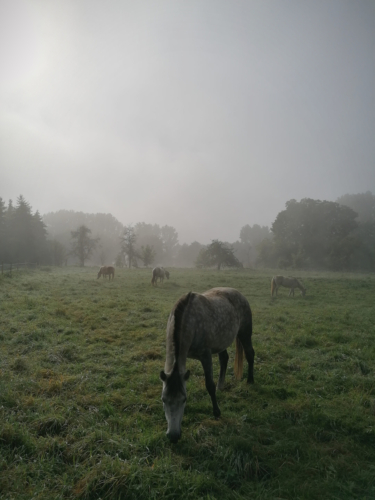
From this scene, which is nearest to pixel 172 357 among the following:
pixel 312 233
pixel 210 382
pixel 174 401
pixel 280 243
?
pixel 174 401

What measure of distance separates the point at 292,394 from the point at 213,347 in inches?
86.0

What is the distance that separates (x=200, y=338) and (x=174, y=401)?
3.93ft

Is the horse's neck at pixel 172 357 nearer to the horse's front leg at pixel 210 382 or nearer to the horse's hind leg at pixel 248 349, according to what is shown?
the horse's front leg at pixel 210 382

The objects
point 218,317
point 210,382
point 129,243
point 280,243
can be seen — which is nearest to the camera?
point 210,382

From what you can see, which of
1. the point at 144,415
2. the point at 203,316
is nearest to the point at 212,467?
the point at 144,415

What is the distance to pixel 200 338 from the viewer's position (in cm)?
505

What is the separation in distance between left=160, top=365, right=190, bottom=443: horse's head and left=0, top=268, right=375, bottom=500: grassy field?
0.28 metres

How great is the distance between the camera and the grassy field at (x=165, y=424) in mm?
3467

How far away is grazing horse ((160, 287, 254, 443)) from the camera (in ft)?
13.7

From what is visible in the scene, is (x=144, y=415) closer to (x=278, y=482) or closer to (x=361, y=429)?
(x=278, y=482)

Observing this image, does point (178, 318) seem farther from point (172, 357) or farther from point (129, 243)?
point (129, 243)

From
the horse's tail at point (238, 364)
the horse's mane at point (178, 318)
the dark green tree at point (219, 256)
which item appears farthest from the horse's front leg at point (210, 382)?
the dark green tree at point (219, 256)

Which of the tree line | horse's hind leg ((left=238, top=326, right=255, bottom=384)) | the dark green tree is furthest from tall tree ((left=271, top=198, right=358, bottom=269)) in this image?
horse's hind leg ((left=238, top=326, right=255, bottom=384))

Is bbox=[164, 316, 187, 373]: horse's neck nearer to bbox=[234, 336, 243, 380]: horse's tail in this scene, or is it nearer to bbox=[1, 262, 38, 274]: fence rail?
bbox=[234, 336, 243, 380]: horse's tail
